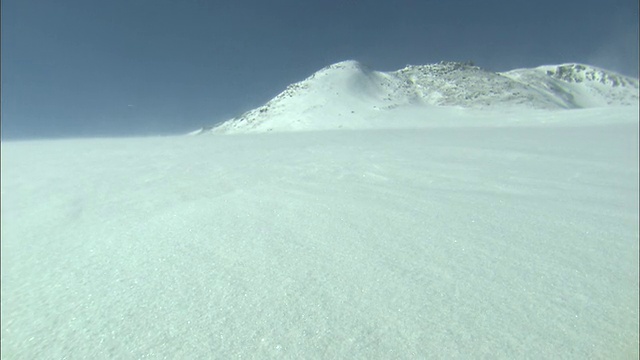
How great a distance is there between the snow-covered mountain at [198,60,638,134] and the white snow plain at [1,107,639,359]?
31167 mm

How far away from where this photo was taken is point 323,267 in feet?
5.34

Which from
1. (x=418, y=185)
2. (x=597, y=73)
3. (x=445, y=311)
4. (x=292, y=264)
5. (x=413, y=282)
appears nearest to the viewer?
(x=445, y=311)

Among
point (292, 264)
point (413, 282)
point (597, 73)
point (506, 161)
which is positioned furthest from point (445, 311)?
point (597, 73)

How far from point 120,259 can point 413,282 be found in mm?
1206

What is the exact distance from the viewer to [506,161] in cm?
419

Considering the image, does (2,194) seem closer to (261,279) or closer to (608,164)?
(261,279)

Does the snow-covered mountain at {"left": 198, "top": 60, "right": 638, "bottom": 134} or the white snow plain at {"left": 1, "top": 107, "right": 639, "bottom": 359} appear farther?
the snow-covered mountain at {"left": 198, "top": 60, "right": 638, "bottom": 134}

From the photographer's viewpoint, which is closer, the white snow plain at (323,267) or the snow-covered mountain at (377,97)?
the white snow plain at (323,267)

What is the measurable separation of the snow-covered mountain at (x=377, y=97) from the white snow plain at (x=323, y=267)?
31.2 metres

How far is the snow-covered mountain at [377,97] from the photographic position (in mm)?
40050

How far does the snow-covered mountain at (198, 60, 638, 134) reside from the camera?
131 ft

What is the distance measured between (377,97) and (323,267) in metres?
49.0

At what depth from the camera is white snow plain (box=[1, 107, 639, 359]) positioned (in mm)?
1178

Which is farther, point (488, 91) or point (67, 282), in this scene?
point (488, 91)
